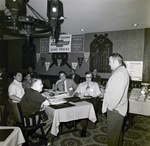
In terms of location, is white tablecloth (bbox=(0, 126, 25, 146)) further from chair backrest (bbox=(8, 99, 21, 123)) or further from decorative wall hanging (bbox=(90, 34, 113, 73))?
decorative wall hanging (bbox=(90, 34, 113, 73))

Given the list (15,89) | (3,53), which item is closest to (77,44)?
(15,89)

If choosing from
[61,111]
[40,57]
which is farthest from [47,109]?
[40,57]

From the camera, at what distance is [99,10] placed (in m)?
4.00

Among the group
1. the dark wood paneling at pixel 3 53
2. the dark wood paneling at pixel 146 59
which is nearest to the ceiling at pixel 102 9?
the dark wood paneling at pixel 146 59

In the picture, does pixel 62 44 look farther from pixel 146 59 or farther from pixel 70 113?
pixel 70 113

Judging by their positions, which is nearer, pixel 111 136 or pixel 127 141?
pixel 111 136

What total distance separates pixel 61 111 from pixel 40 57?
6.55 m

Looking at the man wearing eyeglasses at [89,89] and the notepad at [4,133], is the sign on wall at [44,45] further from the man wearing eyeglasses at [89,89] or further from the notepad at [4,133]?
the notepad at [4,133]

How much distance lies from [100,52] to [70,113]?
4.83m

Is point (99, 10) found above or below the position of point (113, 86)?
above

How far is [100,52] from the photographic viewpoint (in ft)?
23.6

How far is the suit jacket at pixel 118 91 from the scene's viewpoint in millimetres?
2326

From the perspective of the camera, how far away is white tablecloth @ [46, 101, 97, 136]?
2.76 meters

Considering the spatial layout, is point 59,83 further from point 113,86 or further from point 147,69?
point 147,69
